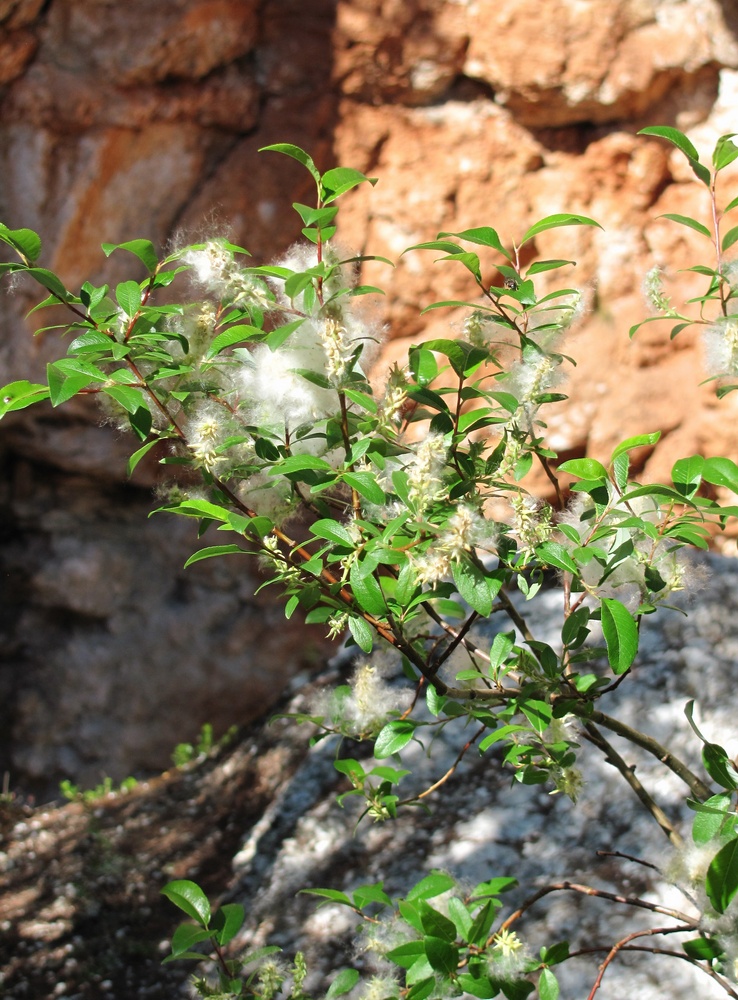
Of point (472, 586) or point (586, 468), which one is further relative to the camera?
point (586, 468)

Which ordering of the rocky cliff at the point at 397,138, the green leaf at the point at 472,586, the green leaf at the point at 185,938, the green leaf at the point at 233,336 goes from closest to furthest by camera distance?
the green leaf at the point at 472,586, the green leaf at the point at 233,336, the green leaf at the point at 185,938, the rocky cliff at the point at 397,138

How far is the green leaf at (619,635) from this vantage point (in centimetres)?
111

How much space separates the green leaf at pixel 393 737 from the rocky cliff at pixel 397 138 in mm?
1994

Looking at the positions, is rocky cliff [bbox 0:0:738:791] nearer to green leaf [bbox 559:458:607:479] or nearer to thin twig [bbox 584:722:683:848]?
thin twig [bbox 584:722:683:848]

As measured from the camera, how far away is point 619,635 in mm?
1111

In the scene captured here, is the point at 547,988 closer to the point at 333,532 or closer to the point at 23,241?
the point at 333,532

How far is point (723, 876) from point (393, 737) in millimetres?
462

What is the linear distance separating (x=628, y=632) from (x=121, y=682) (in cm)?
294

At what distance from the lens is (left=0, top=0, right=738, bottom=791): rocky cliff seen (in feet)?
9.89

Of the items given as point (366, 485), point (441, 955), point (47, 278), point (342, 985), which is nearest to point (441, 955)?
point (441, 955)

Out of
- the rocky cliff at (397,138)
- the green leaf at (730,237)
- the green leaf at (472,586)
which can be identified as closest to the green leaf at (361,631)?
the green leaf at (472,586)

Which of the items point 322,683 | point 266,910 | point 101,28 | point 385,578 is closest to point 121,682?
point 322,683

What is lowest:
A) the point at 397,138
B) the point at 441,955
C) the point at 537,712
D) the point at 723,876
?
the point at 441,955

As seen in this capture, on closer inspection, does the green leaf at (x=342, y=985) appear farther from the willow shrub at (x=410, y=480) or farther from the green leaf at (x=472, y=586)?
the green leaf at (x=472, y=586)
